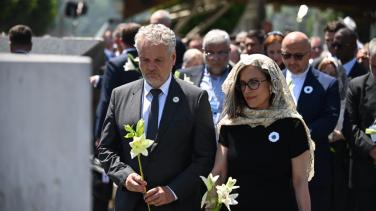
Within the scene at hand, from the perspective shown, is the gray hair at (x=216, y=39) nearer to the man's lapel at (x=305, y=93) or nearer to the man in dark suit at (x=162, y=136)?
the man's lapel at (x=305, y=93)

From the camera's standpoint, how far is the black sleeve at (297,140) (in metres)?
5.30

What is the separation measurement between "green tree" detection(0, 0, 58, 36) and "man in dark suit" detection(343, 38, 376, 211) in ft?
130

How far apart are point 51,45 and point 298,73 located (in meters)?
3.96

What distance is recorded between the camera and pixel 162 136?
522 centimetres

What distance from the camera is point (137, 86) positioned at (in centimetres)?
545

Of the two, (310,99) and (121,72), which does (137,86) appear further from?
(121,72)

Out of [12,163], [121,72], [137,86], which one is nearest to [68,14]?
[121,72]

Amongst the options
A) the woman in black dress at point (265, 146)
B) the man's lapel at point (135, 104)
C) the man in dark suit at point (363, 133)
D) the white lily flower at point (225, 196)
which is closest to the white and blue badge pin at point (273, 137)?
the woman in black dress at point (265, 146)

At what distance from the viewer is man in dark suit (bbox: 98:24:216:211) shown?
5.20 meters

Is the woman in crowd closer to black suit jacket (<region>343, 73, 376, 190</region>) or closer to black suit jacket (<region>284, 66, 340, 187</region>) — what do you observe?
black suit jacket (<region>343, 73, 376, 190</region>)

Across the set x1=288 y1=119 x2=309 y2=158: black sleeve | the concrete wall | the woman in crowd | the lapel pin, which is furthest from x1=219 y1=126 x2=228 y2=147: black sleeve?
the woman in crowd

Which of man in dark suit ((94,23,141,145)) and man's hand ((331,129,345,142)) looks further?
man in dark suit ((94,23,141,145))

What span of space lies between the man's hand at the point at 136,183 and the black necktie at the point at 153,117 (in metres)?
0.27

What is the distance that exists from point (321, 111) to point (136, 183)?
8.61 feet
